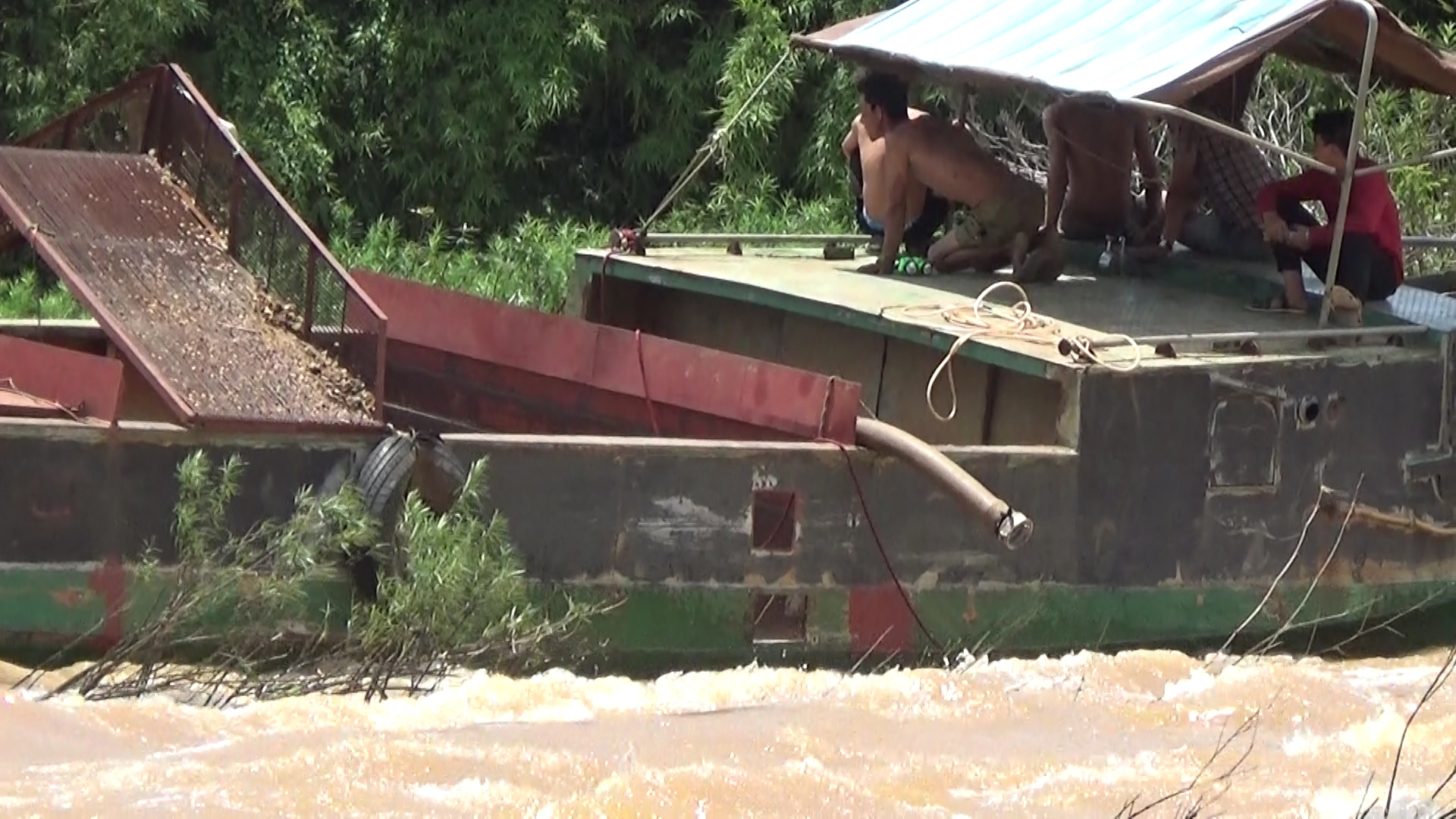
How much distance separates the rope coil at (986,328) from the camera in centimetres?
776

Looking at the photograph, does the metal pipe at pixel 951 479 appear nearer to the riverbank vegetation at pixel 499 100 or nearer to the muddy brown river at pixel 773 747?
the muddy brown river at pixel 773 747

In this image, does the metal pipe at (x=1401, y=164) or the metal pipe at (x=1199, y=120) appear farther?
the metal pipe at (x=1401, y=164)

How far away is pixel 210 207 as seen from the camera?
8391mm

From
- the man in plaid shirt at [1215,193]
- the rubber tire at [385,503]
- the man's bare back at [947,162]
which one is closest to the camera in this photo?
the rubber tire at [385,503]

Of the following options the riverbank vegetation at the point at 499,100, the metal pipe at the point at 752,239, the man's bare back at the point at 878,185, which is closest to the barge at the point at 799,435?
the man's bare back at the point at 878,185

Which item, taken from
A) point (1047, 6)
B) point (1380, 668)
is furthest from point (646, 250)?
point (1380, 668)

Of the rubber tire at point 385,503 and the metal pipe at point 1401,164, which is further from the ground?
the metal pipe at point 1401,164

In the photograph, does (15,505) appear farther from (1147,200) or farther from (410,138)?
(410,138)

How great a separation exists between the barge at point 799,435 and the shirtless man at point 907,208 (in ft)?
2.03

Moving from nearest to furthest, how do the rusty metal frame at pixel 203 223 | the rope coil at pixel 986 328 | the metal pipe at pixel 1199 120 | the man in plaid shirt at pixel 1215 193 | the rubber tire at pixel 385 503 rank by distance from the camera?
1. the rubber tire at pixel 385 503
2. the rusty metal frame at pixel 203 223
3. the rope coil at pixel 986 328
4. the metal pipe at pixel 1199 120
5. the man in plaid shirt at pixel 1215 193

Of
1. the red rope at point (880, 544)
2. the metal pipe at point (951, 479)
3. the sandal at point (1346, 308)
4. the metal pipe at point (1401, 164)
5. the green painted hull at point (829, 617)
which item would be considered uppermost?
the metal pipe at point (1401, 164)

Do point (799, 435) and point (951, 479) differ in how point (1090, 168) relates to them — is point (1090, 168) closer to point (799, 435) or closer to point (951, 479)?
point (799, 435)

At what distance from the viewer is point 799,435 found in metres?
7.75

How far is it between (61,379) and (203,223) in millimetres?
1401
